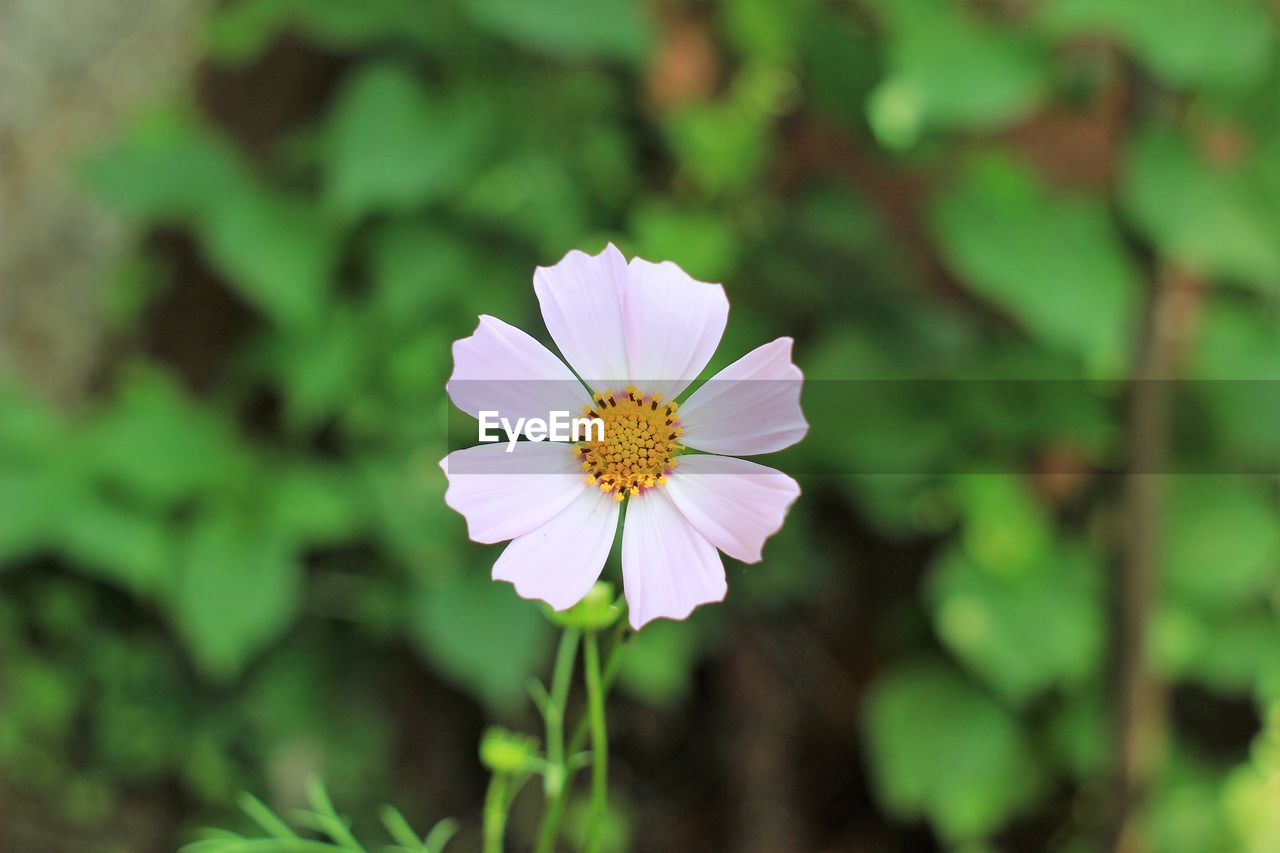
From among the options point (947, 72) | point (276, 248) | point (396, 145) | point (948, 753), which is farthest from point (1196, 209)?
point (276, 248)

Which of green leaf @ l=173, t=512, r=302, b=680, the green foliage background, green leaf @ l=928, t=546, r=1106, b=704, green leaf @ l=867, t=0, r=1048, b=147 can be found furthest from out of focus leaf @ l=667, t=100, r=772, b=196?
green leaf @ l=173, t=512, r=302, b=680

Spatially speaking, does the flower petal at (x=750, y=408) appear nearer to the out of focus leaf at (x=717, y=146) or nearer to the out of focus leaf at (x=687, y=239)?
the out of focus leaf at (x=687, y=239)

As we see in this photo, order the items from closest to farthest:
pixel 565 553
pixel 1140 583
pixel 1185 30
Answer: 1. pixel 565 553
2. pixel 1185 30
3. pixel 1140 583

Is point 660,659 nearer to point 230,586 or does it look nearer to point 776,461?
point 776,461

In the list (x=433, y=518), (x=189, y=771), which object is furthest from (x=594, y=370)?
(x=189, y=771)

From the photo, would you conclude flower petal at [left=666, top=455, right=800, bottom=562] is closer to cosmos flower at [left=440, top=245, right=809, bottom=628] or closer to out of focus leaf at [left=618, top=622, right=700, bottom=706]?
cosmos flower at [left=440, top=245, right=809, bottom=628]

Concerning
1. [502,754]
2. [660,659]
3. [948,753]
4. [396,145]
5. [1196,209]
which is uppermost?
[396,145]

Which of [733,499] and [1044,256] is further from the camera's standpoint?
[1044,256]
